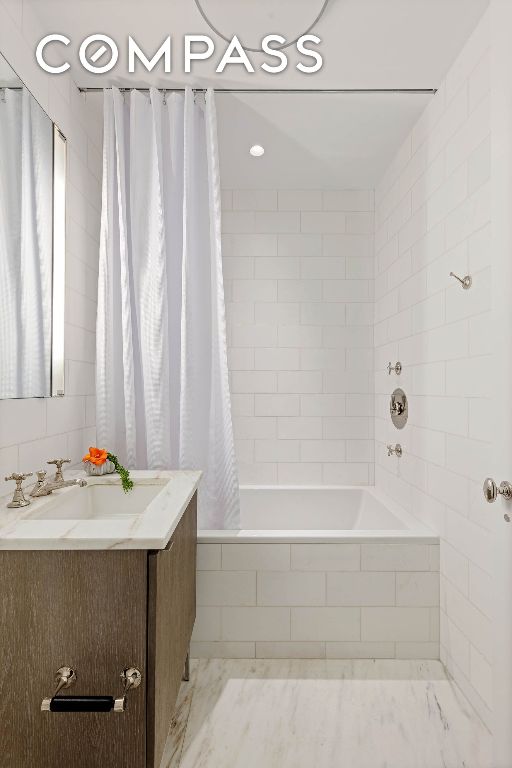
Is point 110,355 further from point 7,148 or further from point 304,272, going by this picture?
point 304,272

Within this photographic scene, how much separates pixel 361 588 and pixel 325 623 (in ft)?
0.71

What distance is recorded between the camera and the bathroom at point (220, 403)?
1.15 metres

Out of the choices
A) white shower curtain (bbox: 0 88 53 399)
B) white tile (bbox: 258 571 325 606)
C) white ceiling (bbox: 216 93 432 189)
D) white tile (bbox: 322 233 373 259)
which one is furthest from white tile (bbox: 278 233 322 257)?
white tile (bbox: 258 571 325 606)

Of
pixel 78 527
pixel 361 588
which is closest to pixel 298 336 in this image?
pixel 361 588

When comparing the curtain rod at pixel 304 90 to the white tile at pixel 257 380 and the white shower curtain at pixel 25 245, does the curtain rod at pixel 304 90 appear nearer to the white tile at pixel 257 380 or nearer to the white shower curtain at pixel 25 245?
the white shower curtain at pixel 25 245

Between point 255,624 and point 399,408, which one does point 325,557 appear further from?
point 399,408

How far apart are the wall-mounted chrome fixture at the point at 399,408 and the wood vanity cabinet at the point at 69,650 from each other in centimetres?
188

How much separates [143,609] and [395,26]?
2.12 meters

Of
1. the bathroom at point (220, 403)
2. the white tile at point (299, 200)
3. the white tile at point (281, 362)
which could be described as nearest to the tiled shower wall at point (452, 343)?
the bathroom at point (220, 403)

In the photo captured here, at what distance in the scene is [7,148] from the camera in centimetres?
154

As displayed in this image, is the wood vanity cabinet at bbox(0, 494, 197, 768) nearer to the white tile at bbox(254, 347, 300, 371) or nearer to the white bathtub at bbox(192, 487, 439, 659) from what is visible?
the white bathtub at bbox(192, 487, 439, 659)

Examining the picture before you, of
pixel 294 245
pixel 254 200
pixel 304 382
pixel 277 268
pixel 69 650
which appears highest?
pixel 254 200

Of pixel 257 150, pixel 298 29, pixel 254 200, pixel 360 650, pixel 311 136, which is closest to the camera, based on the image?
pixel 298 29

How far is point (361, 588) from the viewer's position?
2156 mm
